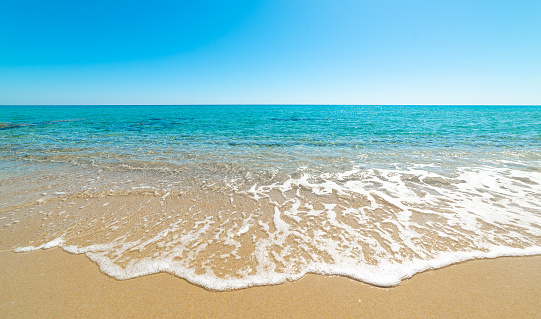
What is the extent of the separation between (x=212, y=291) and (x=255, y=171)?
5.99 meters

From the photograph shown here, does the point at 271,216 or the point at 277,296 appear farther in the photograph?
the point at 271,216

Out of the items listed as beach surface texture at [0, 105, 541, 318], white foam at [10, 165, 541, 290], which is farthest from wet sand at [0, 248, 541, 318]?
white foam at [10, 165, 541, 290]

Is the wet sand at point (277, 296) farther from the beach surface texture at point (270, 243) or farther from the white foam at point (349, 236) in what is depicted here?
the white foam at point (349, 236)

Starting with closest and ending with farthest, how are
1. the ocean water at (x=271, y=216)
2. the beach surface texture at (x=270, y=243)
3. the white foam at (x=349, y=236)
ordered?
the beach surface texture at (x=270, y=243), the white foam at (x=349, y=236), the ocean water at (x=271, y=216)

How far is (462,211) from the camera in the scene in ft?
17.5

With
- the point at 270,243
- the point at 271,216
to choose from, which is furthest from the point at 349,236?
the point at 271,216

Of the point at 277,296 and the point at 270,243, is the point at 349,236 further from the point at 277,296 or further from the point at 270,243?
the point at 277,296

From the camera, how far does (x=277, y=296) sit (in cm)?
300

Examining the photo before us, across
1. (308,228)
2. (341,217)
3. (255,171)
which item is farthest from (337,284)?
(255,171)

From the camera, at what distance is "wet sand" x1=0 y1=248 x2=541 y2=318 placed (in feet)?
9.04

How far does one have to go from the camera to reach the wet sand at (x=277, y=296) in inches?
108

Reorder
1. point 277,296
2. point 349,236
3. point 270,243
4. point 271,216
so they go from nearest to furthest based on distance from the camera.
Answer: point 277,296 → point 270,243 → point 349,236 → point 271,216

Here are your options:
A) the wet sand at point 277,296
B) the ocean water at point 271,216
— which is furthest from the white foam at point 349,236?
the wet sand at point 277,296

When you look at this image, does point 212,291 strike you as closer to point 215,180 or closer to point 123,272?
point 123,272
